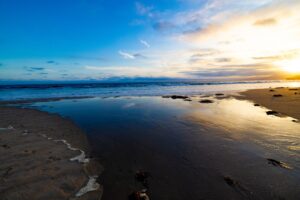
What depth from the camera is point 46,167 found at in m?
4.52

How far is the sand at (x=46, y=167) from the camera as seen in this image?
11.8ft

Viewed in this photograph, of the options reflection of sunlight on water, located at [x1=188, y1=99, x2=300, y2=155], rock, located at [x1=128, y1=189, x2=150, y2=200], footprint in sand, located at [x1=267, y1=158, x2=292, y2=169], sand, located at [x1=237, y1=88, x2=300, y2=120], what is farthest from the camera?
sand, located at [x1=237, y1=88, x2=300, y2=120]

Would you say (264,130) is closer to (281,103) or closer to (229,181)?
(229,181)

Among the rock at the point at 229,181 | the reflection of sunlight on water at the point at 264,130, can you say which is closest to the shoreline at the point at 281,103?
the reflection of sunlight on water at the point at 264,130

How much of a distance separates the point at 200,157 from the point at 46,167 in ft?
14.5

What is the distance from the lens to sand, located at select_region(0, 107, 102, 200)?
11.8 feet

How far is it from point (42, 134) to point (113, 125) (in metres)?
3.20

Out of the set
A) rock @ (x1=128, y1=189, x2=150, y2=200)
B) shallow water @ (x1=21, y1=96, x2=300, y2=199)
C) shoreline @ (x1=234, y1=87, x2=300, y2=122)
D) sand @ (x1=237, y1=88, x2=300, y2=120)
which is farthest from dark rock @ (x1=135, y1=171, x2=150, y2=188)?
sand @ (x1=237, y1=88, x2=300, y2=120)

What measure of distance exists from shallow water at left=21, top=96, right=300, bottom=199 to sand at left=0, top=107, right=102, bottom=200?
0.47 meters

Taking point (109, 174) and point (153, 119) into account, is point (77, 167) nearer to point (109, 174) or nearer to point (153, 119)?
point (109, 174)

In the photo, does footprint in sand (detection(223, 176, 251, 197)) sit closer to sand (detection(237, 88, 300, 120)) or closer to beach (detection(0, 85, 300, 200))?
beach (detection(0, 85, 300, 200))

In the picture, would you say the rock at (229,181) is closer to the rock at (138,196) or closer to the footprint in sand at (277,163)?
the footprint in sand at (277,163)

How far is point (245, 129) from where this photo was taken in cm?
800

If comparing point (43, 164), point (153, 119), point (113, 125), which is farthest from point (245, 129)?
point (43, 164)
